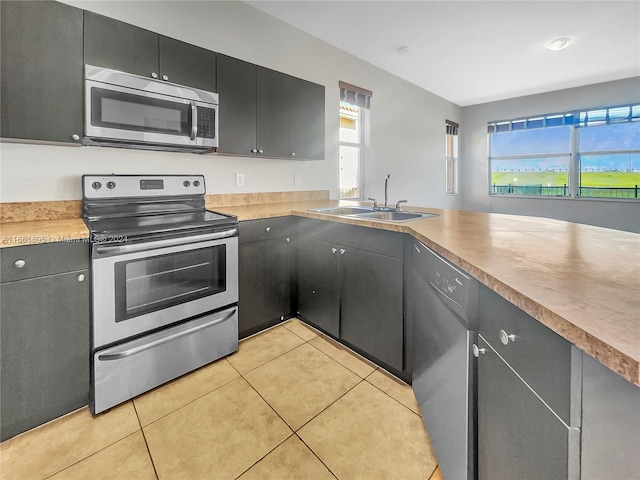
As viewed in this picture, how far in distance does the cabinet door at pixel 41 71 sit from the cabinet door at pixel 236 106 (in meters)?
0.80

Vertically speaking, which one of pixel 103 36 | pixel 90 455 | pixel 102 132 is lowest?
pixel 90 455

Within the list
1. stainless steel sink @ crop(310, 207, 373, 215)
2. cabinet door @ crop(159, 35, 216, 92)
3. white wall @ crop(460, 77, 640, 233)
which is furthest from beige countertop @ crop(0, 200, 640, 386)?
white wall @ crop(460, 77, 640, 233)

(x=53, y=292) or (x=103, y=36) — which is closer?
(x=53, y=292)

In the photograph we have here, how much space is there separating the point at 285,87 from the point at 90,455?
2584 mm

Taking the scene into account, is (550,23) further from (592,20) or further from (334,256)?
(334,256)

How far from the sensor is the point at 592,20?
2.98 metres

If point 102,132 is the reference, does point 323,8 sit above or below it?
above

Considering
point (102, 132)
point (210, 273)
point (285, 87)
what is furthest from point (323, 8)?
point (210, 273)

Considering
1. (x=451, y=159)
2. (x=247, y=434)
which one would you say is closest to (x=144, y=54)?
(x=247, y=434)

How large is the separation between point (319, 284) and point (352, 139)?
2.26 metres

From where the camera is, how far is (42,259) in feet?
4.47

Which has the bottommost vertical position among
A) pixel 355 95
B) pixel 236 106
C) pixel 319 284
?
pixel 319 284

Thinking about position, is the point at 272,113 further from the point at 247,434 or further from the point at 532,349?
the point at 532,349

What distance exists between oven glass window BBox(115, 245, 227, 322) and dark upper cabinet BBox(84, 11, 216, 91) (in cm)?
110
